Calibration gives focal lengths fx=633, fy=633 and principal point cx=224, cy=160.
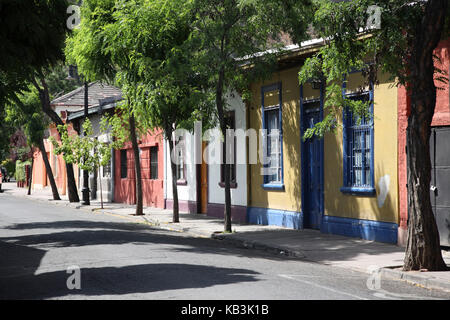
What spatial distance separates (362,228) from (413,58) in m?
5.58

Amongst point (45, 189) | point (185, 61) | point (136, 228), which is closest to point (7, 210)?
point (136, 228)

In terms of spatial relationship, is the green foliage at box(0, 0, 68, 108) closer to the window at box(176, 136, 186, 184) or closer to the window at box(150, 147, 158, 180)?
the window at box(176, 136, 186, 184)

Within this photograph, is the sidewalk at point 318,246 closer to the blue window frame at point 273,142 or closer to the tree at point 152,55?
the blue window frame at point 273,142

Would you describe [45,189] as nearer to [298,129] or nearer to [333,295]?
[298,129]

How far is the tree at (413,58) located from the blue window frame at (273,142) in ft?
23.2

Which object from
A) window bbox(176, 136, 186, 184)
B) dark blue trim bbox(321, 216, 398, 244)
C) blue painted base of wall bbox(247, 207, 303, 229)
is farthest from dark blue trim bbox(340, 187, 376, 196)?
window bbox(176, 136, 186, 184)

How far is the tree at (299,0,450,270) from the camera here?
9555 millimetres

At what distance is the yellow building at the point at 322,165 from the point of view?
45.1 ft

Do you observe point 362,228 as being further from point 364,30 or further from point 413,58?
point 413,58

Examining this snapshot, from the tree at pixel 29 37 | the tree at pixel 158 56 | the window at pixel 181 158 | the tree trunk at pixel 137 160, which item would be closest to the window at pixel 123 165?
the window at pixel 181 158

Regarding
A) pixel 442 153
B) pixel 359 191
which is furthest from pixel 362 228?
pixel 442 153

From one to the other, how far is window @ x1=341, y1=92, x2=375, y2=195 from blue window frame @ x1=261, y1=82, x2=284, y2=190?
2.88 m

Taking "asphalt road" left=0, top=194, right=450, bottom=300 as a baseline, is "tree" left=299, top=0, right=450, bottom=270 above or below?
above
